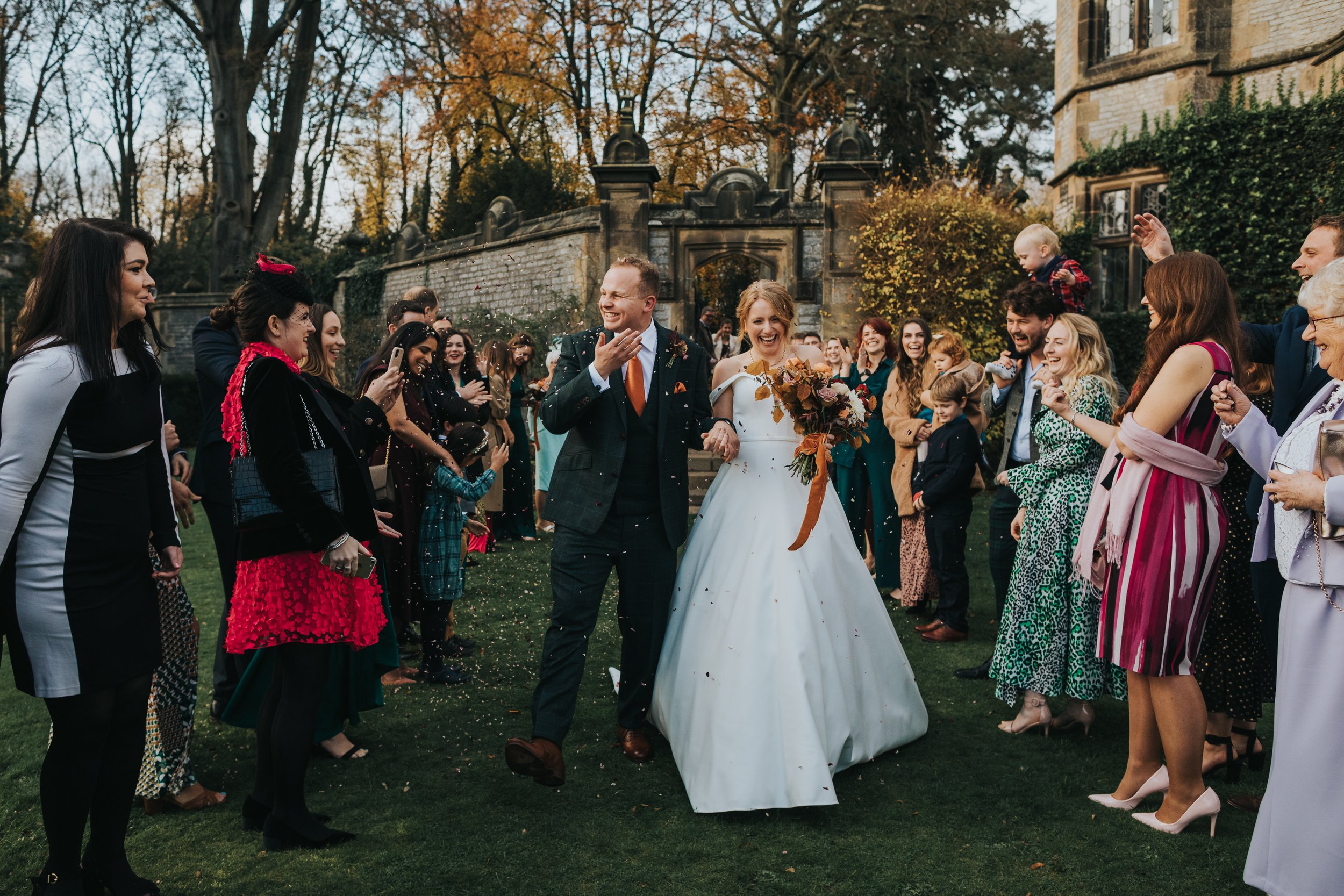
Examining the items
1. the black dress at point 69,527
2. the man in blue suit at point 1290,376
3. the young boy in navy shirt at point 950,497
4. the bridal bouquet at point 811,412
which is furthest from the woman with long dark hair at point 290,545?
the young boy in navy shirt at point 950,497

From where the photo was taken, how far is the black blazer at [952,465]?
647 cm

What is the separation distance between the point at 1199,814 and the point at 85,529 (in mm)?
3869

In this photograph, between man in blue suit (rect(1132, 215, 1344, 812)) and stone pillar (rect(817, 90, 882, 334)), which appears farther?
stone pillar (rect(817, 90, 882, 334))

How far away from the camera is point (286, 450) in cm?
323

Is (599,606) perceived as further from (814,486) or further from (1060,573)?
(1060,573)

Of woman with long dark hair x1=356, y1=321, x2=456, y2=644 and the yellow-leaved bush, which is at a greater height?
the yellow-leaved bush

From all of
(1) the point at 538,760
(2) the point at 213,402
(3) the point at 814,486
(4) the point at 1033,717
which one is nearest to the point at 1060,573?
(4) the point at 1033,717

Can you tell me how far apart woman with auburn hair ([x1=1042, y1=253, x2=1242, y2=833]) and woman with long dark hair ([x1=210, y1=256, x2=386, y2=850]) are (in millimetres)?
2781

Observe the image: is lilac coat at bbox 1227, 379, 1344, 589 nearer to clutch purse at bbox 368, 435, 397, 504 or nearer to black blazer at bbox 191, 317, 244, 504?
clutch purse at bbox 368, 435, 397, 504

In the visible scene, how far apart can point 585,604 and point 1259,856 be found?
248 centimetres

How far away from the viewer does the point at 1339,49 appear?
13.8 meters

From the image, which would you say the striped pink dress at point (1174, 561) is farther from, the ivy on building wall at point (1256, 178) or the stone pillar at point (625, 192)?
the stone pillar at point (625, 192)

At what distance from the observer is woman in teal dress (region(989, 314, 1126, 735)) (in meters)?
4.48

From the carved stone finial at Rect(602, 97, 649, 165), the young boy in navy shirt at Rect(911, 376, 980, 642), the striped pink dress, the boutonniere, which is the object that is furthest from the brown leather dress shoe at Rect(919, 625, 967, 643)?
the carved stone finial at Rect(602, 97, 649, 165)
